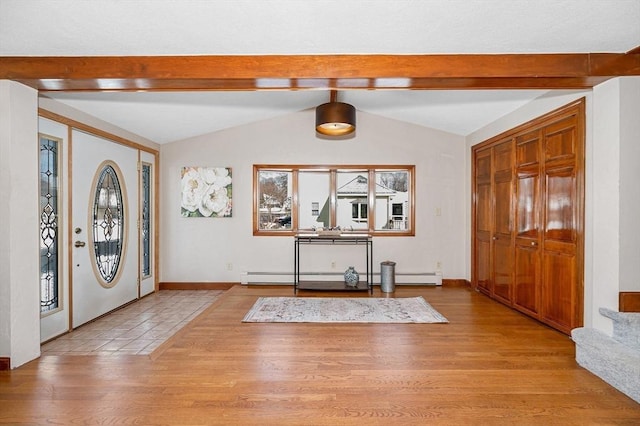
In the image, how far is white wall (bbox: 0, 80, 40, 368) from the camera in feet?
9.07

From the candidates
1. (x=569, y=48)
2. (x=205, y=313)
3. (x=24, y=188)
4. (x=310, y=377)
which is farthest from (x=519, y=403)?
(x=24, y=188)

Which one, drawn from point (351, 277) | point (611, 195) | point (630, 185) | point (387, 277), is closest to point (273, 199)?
point (351, 277)

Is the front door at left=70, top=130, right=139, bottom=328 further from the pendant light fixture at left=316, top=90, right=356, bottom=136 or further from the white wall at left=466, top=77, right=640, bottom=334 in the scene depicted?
the white wall at left=466, top=77, right=640, bottom=334

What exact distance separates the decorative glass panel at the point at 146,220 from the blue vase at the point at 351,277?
3043 mm

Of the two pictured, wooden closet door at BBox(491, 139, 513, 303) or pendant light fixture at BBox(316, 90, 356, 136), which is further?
pendant light fixture at BBox(316, 90, 356, 136)

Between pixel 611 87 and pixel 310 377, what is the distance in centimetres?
320

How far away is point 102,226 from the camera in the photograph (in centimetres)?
444

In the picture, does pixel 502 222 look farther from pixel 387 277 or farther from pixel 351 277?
pixel 351 277

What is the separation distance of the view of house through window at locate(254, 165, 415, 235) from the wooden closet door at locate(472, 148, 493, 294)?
3.40ft

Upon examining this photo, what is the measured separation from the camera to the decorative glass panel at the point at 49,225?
3.51 meters

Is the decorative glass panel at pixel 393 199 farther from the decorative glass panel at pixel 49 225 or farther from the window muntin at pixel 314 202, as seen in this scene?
the decorative glass panel at pixel 49 225

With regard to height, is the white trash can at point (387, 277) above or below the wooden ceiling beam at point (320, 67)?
below

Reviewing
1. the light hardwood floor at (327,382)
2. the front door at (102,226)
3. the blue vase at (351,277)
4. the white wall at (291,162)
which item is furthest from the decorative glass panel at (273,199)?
the light hardwood floor at (327,382)

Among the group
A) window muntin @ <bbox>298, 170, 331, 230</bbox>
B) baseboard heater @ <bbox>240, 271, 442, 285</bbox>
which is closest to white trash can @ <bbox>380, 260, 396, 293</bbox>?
baseboard heater @ <bbox>240, 271, 442, 285</bbox>
